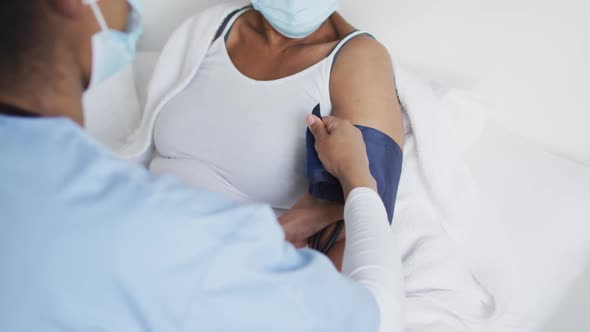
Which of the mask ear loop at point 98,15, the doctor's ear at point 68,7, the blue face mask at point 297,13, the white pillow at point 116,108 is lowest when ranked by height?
the white pillow at point 116,108

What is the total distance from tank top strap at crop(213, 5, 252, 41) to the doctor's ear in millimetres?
740

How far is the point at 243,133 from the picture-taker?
1.09 m

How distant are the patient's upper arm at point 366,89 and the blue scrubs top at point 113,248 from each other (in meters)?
0.57

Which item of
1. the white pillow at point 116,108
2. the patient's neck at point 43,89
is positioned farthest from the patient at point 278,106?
the patient's neck at point 43,89

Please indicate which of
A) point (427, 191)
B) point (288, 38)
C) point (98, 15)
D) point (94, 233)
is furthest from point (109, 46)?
point (427, 191)

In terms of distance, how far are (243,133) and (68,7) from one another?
61 cm

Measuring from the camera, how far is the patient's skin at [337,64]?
1.04 m

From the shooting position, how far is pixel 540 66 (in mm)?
1223

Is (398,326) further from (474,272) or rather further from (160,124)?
(160,124)

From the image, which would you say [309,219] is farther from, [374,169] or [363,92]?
[363,92]

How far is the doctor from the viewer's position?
17.4 inches

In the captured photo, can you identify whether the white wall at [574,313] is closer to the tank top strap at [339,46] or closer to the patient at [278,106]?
the patient at [278,106]

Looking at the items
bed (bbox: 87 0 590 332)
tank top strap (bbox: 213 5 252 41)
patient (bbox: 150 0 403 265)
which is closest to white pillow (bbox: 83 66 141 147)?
bed (bbox: 87 0 590 332)

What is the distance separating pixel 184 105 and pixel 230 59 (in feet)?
0.51
